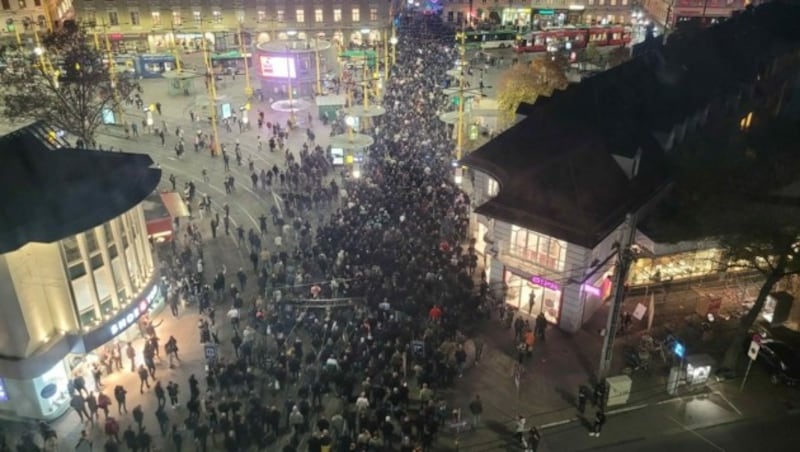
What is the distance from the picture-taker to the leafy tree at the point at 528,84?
157ft

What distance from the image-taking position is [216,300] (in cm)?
3128

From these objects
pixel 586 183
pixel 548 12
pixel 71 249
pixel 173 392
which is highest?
pixel 548 12

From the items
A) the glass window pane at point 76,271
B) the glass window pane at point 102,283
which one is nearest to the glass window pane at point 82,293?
the glass window pane at point 76,271

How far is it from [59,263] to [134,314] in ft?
13.0

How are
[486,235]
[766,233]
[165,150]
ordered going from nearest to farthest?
[766,233] < [486,235] < [165,150]

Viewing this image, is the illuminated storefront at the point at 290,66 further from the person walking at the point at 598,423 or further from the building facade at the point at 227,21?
the person walking at the point at 598,423

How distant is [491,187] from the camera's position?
32.8 m

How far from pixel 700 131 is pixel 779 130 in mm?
3834

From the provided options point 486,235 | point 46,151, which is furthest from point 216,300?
point 486,235

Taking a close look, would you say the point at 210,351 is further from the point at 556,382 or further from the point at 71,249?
the point at 556,382

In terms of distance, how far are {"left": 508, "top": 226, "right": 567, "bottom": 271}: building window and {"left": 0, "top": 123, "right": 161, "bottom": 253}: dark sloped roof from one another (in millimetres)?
15462

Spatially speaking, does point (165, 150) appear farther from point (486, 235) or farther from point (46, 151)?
point (486, 235)

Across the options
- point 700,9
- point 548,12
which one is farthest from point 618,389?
point 548,12

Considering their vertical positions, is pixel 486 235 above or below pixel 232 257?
above
